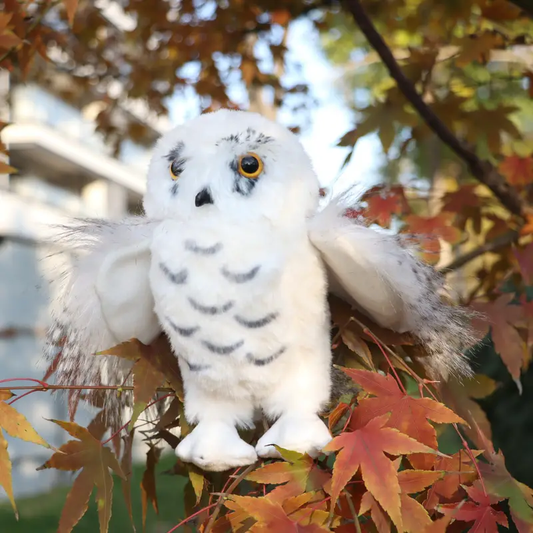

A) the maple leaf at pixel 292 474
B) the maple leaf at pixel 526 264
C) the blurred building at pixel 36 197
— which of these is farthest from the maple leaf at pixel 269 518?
the blurred building at pixel 36 197

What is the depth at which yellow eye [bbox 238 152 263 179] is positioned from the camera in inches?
28.3

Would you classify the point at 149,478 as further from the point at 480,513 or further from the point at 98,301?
the point at 480,513

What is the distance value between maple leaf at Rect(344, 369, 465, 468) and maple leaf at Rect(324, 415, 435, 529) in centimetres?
3

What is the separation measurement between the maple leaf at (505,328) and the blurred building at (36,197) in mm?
3695

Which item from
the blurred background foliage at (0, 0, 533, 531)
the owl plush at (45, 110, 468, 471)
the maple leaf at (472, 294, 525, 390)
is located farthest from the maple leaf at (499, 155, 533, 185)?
the owl plush at (45, 110, 468, 471)

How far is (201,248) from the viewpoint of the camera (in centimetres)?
70

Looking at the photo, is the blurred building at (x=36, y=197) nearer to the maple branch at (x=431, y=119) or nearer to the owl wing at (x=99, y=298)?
the maple branch at (x=431, y=119)

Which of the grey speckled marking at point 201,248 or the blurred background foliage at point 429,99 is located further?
the blurred background foliage at point 429,99

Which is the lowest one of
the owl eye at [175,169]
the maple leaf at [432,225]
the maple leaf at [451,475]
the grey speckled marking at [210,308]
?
the maple leaf at [451,475]

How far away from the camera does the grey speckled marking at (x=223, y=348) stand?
692 mm

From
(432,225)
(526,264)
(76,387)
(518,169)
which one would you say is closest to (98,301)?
(76,387)

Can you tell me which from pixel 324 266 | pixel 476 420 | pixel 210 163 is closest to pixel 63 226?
pixel 210 163

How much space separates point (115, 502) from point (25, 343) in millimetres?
3349

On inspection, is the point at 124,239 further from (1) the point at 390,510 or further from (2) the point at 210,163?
(1) the point at 390,510
